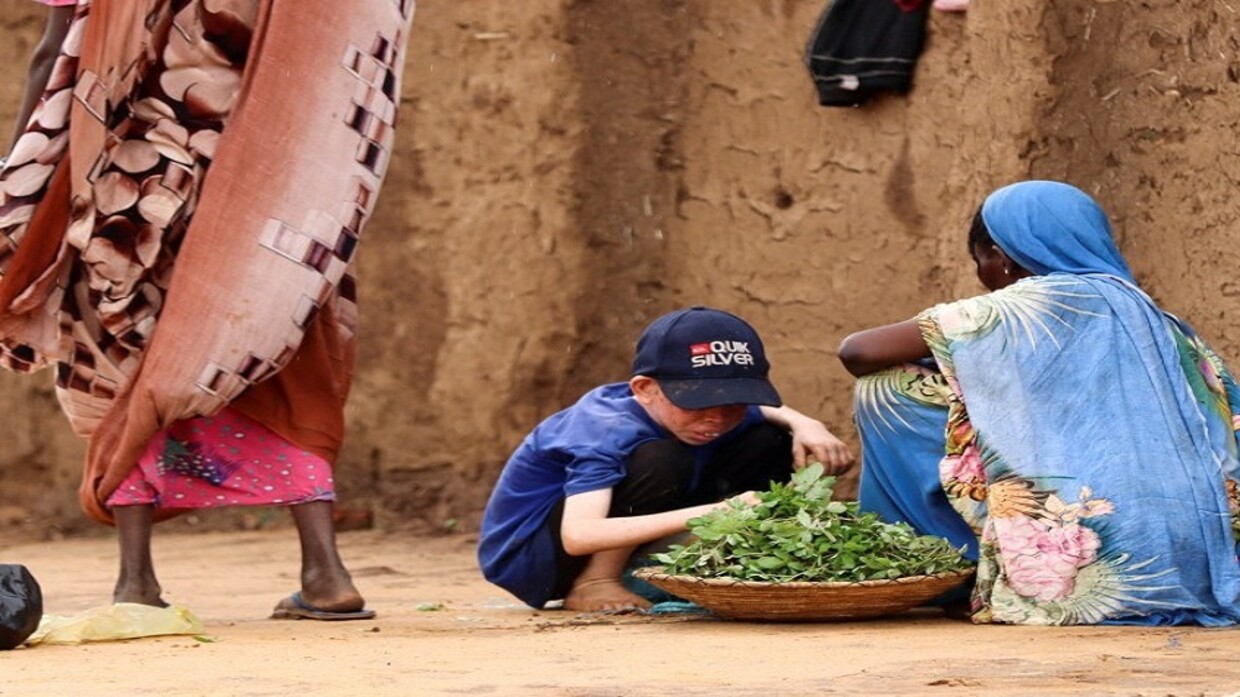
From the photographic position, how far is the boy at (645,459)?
5207 millimetres

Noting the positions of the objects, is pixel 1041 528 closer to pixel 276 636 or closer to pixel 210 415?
pixel 276 636

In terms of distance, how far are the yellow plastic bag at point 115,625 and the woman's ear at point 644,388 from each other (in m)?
1.18

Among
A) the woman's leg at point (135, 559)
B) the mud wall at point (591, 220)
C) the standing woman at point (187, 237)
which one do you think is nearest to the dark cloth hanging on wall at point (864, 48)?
the mud wall at point (591, 220)

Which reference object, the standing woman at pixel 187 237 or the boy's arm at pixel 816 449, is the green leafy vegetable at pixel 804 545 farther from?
the standing woman at pixel 187 237

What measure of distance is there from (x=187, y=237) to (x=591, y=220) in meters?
3.02

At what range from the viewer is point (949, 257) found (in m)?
6.66

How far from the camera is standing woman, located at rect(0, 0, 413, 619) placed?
540cm

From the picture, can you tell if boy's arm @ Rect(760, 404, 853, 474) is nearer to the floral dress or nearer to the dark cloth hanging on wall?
the floral dress

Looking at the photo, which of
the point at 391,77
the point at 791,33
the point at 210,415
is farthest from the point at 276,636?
the point at 791,33

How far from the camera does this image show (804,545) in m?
Result: 4.82

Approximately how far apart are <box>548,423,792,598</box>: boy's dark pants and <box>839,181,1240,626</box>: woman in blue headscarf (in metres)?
0.41

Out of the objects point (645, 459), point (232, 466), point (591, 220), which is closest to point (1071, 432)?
point (645, 459)

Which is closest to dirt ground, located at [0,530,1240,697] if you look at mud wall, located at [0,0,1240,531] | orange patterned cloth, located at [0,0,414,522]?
orange patterned cloth, located at [0,0,414,522]

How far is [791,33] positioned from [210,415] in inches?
114
